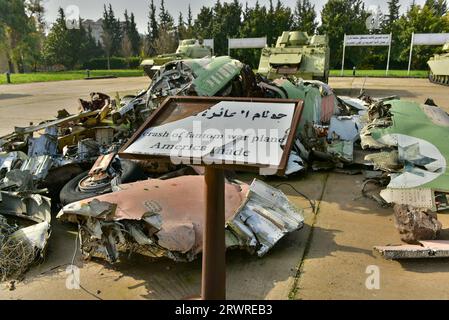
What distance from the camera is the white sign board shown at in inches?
91.9

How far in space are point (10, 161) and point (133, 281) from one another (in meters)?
3.41

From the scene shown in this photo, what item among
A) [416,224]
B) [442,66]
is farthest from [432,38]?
[416,224]

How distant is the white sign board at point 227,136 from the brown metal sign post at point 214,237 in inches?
8.0

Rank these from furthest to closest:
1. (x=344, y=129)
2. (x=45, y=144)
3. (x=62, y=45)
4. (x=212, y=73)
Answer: (x=62, y=45) < (x=344, y=129) < (x=212, y=73) < (x=45, y=144)

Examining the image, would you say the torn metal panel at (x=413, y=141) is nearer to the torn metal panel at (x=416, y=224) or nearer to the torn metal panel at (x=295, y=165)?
the torn metal panel at (x=416, y=224)

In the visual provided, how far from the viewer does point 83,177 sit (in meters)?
5.32

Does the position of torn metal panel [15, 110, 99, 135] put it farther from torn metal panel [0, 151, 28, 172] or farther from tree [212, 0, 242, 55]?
tree [212, 0, 242, 55]

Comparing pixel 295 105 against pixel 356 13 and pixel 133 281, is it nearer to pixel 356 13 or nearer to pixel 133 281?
pixel 133 281

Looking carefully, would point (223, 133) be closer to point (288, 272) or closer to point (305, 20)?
point (288, 272)

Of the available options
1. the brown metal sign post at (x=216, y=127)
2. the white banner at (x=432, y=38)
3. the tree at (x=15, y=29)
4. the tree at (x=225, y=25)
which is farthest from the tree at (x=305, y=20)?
the brown metal sign post at (x=216, y=127)

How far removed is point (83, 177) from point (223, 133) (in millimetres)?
3383

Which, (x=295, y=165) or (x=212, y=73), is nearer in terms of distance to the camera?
(x=295, y=165)

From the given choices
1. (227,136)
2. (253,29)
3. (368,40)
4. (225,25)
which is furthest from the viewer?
(225,25)

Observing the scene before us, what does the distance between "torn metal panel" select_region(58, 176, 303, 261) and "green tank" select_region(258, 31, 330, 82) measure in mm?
12060
